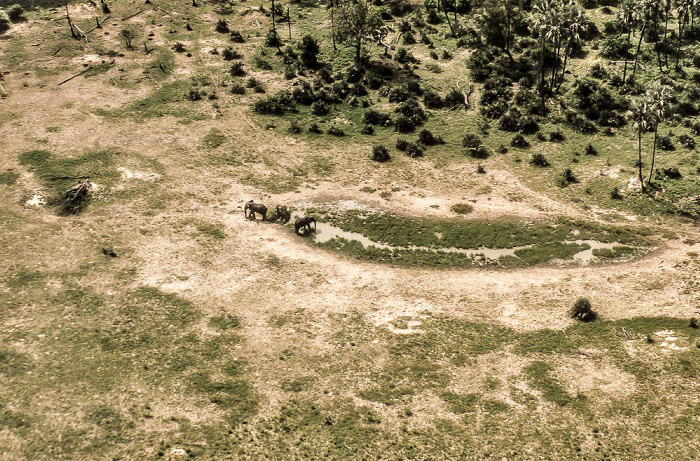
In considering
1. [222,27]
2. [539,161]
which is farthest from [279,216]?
[222,27]

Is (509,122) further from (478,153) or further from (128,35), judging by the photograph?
(128,35)

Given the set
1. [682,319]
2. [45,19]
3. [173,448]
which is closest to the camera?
[173,448]

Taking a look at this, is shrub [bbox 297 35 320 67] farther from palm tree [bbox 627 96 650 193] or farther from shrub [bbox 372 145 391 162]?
palm tree [bbox 627 96 650 193]

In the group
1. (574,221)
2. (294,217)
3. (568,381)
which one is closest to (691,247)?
(574,221)

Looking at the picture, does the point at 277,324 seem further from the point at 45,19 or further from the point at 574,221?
the point at 45,19

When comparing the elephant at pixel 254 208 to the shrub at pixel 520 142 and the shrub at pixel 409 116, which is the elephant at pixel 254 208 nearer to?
the shrub at pixel 409 116

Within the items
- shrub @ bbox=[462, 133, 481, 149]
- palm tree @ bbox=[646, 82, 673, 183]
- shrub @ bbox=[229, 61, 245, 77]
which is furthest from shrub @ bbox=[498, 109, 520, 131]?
shrub @ bbox=[229, 61, 245, 77]
